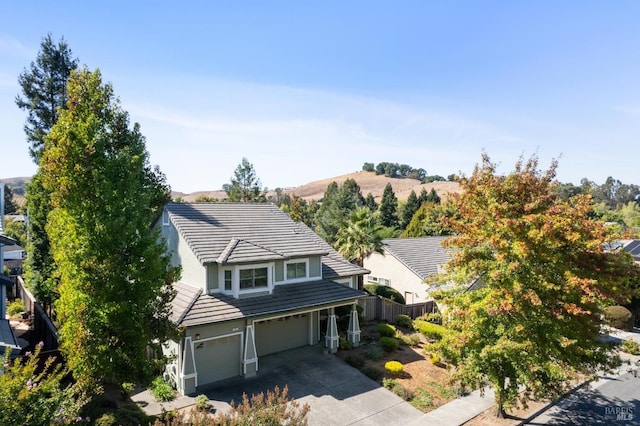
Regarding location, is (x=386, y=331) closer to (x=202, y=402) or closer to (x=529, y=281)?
(x=202, y=402)

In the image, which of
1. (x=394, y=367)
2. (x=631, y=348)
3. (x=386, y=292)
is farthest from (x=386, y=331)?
(x=631, y=348)

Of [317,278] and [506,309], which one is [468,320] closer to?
[506,309]

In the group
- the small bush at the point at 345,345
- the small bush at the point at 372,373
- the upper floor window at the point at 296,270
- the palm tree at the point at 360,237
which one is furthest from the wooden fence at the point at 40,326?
the palm tree at the point at 360,237

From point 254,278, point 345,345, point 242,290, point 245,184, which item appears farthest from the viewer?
point 245,184

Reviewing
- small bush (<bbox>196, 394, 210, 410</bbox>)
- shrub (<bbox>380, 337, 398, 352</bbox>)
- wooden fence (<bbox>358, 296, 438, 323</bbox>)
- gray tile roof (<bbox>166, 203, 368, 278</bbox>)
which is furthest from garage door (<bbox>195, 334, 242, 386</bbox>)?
wooden fence (<bbox>358, 296, 438, 323</bbox>)

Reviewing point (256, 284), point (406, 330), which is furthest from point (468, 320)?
point (406, 330)

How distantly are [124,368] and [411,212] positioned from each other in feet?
194

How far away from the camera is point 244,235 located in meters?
21.2

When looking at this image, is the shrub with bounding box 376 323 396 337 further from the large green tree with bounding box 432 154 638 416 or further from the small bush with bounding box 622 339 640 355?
the small bush with bounding box 622 339 640 355

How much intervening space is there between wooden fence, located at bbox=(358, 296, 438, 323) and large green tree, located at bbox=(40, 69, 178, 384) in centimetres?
1695

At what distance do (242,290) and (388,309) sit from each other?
11572 millimetres

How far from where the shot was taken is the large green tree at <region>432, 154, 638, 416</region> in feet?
38.7

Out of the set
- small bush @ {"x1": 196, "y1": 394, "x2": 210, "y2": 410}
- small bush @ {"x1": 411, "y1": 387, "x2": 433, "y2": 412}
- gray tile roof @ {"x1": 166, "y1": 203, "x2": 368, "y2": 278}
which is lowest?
small bush @ {"x1": 411, "y1": 387, "x2": 433, "y2": 412}

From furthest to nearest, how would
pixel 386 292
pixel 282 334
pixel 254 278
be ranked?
pixel 386 292, pixel 282 334, pixel 254 278
